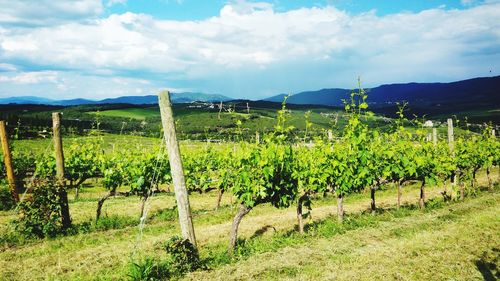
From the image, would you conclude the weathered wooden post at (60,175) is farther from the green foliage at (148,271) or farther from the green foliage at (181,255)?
the green foliage at (181,255)

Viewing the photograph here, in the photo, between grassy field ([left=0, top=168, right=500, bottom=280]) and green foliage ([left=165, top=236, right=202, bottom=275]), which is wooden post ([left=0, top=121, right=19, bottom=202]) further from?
green foliage ([left=165, top=236, right=202, bottom=275])

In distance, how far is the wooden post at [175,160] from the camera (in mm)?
7875

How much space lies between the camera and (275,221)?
44.9 ft

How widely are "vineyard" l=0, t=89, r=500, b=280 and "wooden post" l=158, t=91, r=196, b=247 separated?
12 cm

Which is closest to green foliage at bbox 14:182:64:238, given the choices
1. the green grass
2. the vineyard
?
the vineyard

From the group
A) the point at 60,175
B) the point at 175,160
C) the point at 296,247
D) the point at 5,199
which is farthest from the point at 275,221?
the point at 5,199

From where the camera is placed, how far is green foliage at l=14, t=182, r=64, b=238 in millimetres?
11484

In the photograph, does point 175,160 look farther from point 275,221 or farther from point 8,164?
point 8,164

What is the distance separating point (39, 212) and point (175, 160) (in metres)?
6.54

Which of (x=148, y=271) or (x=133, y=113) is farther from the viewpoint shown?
(x=133, y=113)

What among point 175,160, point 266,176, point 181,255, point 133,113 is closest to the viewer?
point 181,255

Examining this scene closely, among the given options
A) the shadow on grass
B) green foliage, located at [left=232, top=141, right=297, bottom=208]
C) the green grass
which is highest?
the green grass

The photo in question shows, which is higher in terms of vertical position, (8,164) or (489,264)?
(8,164)

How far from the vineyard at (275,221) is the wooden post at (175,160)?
125 mm
